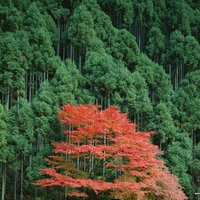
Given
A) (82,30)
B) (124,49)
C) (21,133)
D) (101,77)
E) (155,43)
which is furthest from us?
(155,43)

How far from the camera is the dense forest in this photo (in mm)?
18859

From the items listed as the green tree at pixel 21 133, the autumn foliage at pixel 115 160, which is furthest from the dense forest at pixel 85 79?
the autumn foliage at pixel 115 160

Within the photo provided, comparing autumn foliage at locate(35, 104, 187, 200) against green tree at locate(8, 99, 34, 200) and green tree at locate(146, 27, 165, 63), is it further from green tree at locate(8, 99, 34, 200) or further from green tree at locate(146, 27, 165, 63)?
green tree at locate(146, 27, 165, 63)

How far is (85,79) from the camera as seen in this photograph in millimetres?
22172

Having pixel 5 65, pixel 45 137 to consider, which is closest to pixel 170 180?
pixel 45 137

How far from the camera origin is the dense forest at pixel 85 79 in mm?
18859

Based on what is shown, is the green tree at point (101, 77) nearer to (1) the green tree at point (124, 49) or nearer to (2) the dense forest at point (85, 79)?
(2) the dense forest at point (85, 79)

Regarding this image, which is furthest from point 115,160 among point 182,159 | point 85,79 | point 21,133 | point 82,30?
point 82,30

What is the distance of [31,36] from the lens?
22.5 meters

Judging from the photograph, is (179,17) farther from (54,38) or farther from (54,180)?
(54,180)

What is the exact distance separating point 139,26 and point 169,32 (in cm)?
204

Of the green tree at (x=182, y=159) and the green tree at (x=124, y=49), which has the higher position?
the green tree at (x=124, y=49)

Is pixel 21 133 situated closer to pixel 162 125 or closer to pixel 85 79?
pixel 85 79

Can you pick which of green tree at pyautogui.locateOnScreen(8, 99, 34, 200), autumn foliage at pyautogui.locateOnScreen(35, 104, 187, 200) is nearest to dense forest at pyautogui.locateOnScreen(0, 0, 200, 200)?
green tree at pyautogui.locateOnScreen(8, 99, 34, 200)
